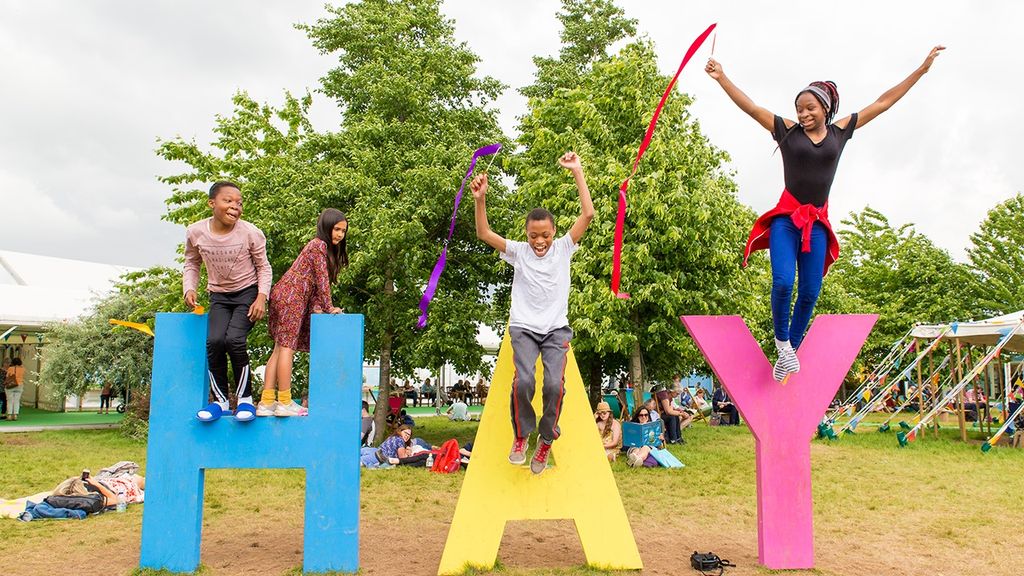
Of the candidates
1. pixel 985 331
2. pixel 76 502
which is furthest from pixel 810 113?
pixel 985 331

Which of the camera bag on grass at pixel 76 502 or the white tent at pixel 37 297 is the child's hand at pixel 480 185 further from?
the white tent at pixel 37 297

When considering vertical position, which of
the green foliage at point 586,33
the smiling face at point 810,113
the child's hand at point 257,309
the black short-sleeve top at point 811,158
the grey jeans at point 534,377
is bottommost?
the grey jeans at point 534,377

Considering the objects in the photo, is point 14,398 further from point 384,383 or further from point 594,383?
point 594,383

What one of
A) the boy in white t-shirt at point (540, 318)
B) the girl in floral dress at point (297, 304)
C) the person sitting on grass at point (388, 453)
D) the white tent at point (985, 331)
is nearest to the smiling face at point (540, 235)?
the boy in white t-shirt at point (540, 318)

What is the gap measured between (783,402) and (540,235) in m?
2.52

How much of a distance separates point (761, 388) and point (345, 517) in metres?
3.62

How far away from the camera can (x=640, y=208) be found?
45.2 feet

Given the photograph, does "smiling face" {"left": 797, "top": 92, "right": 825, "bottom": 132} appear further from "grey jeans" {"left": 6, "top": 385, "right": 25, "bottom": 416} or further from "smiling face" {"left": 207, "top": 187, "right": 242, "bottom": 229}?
"grey jeans" {"left": 6, "top": 385, "right": 25, "bottom": 416}

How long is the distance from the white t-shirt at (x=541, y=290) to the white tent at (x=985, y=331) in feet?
48.3

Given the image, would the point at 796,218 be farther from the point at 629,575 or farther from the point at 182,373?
the point at 182,373

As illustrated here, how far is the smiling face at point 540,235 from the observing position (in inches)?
222

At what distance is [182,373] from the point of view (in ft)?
18.7

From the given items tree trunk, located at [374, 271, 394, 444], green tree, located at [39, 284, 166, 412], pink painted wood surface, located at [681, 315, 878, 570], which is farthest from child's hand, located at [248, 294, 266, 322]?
green tree, located at [39, 284, 166, 412]

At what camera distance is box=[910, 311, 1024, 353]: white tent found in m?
16.0
